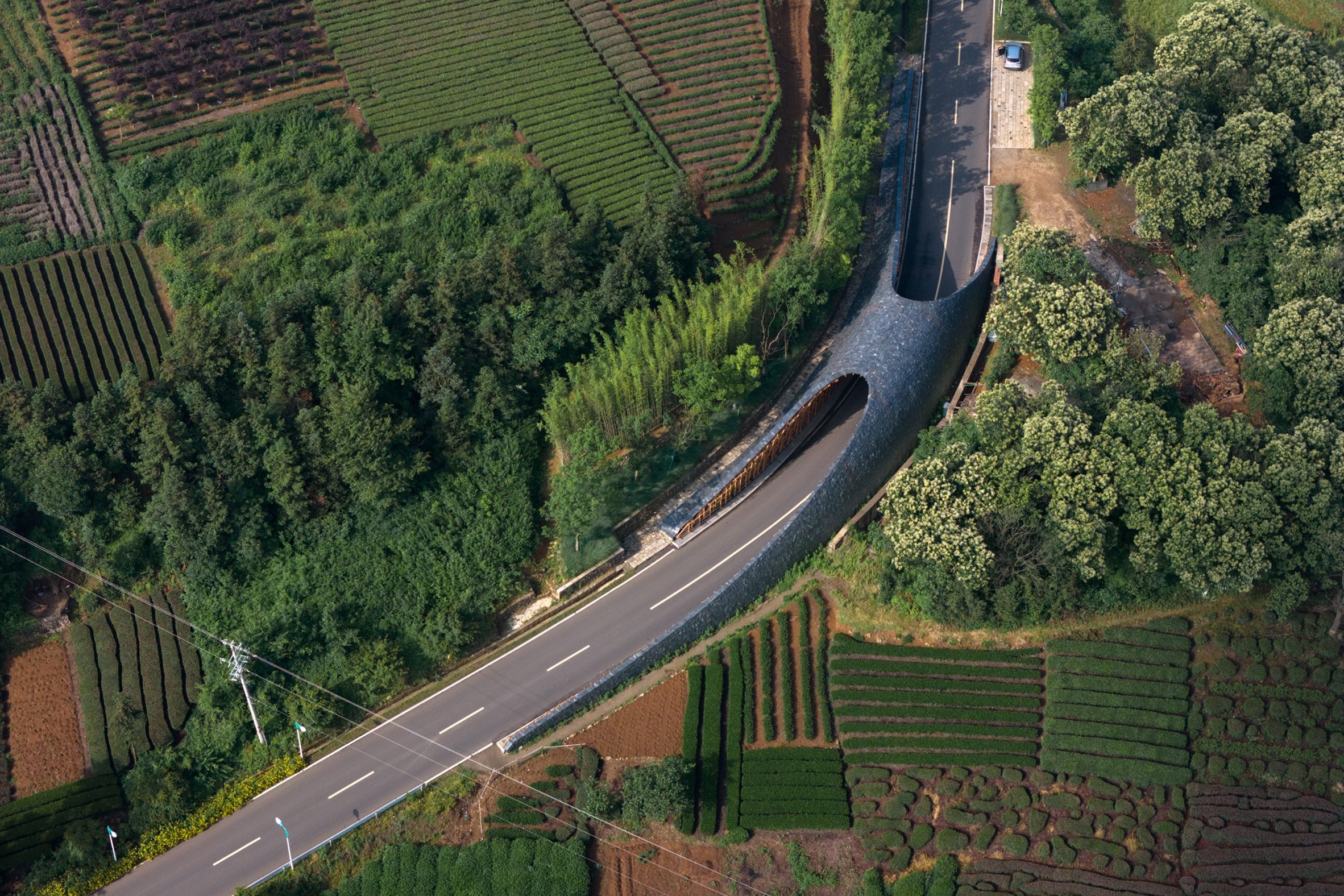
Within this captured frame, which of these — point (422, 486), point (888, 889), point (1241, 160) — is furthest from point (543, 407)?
point (1241, 160)

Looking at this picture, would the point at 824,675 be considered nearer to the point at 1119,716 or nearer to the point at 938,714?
the point at 938,714

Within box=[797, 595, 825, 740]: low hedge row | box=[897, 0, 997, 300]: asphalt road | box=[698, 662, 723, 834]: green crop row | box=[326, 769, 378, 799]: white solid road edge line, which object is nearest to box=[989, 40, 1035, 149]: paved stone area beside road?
box=[897, 0, 997, 300]: asphalt road

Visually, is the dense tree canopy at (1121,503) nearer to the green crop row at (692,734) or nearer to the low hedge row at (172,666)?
the green crop row at (692,734)

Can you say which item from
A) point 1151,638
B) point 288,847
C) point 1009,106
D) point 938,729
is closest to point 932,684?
point 938,729

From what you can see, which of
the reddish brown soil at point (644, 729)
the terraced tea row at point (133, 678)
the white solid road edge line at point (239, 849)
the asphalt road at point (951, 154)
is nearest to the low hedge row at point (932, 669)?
the reddish brown soil at point (644, 729)

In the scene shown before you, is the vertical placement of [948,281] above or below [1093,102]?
below

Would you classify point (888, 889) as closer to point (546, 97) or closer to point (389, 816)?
point (389, 816)

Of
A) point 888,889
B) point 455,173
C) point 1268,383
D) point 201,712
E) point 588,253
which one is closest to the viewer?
point 888,889
